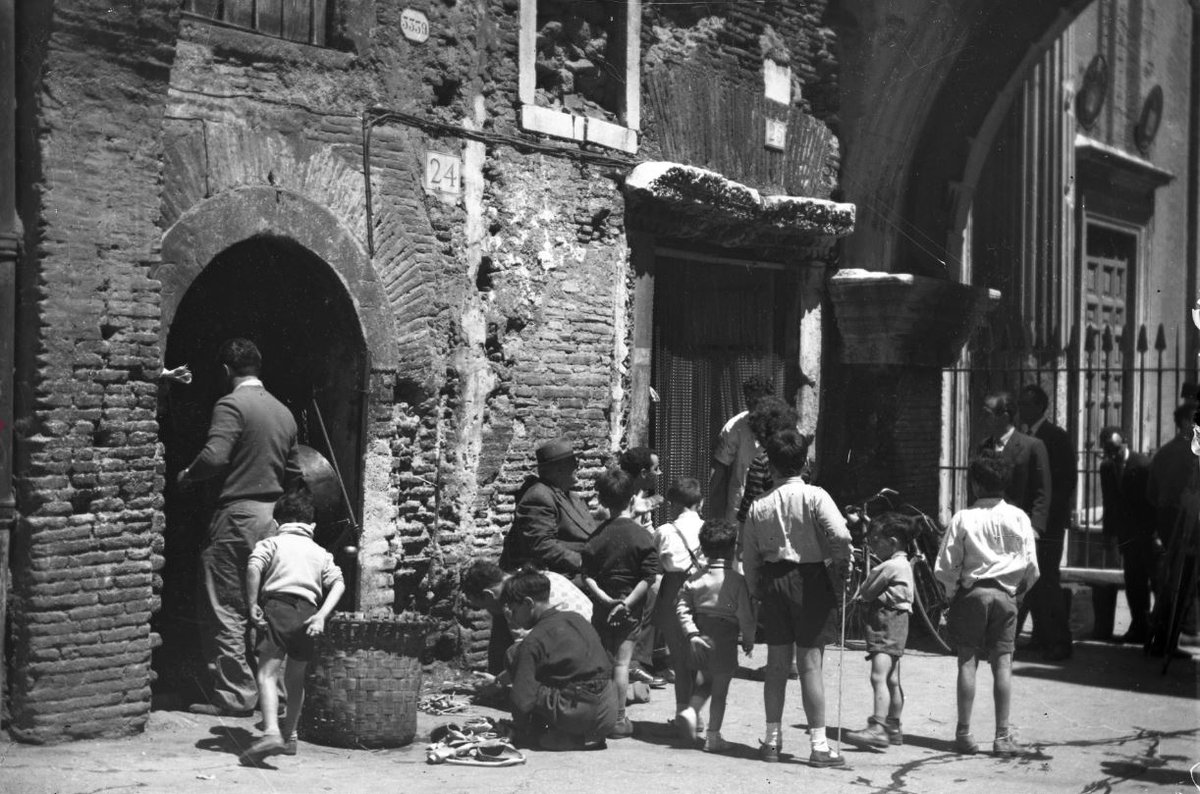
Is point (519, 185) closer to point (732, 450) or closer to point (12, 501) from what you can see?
point (732, 450)

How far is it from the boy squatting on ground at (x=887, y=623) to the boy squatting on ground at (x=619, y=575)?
112 centimetres

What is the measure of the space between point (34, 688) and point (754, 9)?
22.3 feet

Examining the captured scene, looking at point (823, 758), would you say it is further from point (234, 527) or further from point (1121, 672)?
point (1121, 672)

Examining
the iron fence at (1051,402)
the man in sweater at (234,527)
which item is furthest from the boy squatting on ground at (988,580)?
the iron fence at (1051,402)

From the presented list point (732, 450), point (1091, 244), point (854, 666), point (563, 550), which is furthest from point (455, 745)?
point (1091, 244)

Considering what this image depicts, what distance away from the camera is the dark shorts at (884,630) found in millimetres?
7051

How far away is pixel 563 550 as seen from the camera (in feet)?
25.1

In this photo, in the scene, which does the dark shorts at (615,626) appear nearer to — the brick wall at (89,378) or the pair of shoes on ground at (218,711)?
the pair of shoes on ground at (218,711)

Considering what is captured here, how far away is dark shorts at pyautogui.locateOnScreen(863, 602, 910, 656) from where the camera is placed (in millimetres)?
7051

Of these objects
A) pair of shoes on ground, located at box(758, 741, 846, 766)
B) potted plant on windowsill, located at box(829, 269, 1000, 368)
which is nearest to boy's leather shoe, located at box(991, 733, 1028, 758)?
pair of shoes on ground, located at box(758, 741, 846, 766)

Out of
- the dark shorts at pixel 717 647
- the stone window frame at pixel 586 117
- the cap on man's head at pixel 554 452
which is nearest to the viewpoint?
the dark shorts at pixel 717 647

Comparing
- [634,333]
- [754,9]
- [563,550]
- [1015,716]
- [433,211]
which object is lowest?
[1015,716]

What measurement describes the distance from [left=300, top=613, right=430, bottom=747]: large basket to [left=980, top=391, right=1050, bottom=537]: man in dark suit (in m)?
4.17

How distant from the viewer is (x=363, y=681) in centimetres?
645
